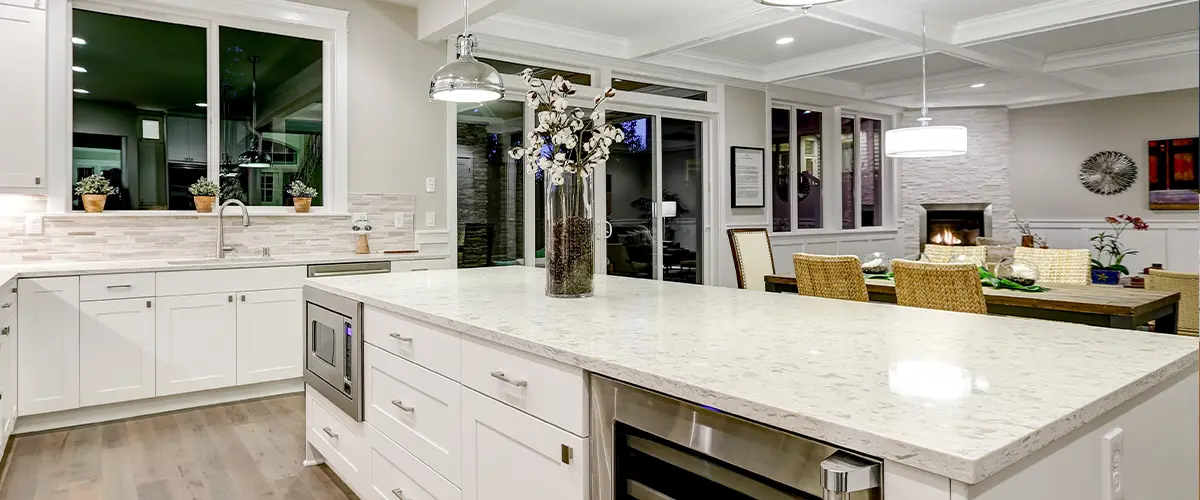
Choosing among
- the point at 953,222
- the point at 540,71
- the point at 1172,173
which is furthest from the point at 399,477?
the point at 1172,173

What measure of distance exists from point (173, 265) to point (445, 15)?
2263mm

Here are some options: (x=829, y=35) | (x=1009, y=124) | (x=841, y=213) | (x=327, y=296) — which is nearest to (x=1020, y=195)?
(x=1009, y=124)

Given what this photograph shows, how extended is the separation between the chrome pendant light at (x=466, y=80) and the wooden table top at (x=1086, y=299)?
2406mm

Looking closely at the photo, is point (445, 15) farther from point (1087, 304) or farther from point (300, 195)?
point (1087, 304)

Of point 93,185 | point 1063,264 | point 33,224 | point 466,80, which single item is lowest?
point 1063,264

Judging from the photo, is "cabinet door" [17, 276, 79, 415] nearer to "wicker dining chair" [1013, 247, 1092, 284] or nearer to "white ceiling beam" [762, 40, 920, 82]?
"wicker dining chair" [1013, 247, 1092, 284]

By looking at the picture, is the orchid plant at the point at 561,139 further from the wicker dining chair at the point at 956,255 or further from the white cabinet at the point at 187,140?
the wicker dining chair at the point at 956,255

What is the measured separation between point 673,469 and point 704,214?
5.91 m

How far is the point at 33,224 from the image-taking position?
3850 mm

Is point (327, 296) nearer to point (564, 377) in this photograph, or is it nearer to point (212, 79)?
point (564, 377)

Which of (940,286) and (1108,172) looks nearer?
(940,286)

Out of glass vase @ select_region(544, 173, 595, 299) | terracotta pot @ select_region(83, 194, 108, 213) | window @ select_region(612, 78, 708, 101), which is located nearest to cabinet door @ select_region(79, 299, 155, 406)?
terracotta pot @ select_region(83, 194, 108, 213)

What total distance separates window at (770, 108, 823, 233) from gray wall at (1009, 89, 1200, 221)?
121 inches

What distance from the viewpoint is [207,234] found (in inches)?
172
